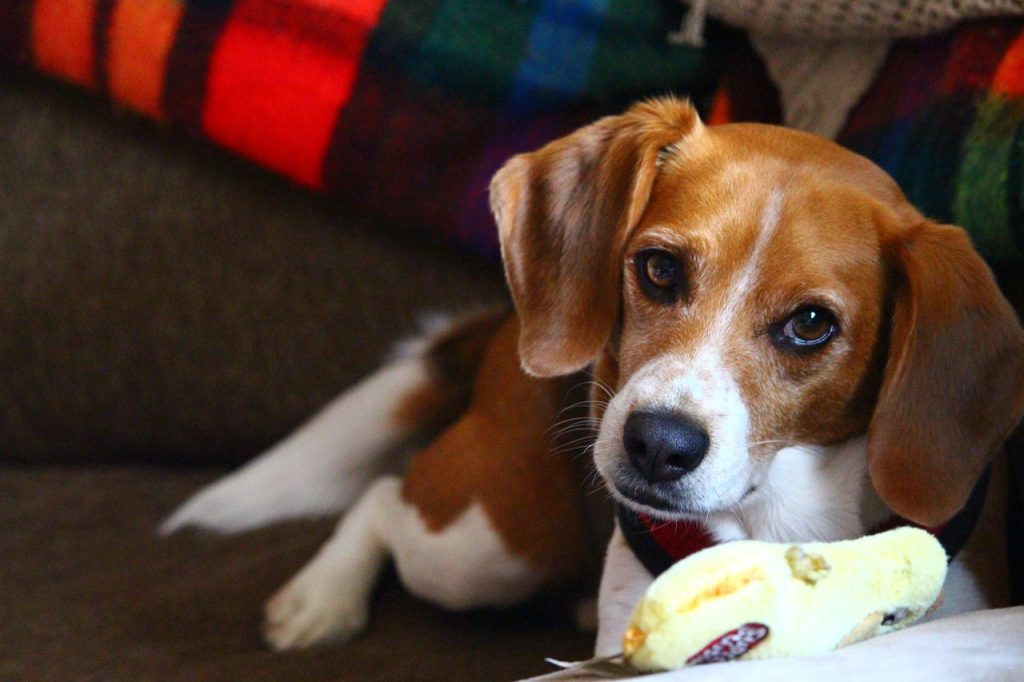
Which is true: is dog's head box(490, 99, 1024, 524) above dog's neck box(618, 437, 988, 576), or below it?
above

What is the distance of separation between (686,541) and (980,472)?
290 millimetres

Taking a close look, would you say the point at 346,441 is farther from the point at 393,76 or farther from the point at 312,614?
the point at 393,76

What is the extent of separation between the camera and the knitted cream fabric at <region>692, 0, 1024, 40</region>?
131 cm

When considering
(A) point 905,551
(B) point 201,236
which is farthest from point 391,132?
(A) point 905,551

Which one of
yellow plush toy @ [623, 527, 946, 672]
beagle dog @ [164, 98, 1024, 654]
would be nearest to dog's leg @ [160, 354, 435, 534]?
beagle dog @ [164, 98, 1024, 654]

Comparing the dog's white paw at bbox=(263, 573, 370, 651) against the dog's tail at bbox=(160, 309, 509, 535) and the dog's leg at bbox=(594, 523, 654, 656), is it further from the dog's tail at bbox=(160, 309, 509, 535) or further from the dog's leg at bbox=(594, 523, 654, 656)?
the dog's leg at bbox=(594, 523, 654, 656)

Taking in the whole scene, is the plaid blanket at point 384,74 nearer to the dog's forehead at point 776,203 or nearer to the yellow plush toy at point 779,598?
the dog's forehead at point 776,203

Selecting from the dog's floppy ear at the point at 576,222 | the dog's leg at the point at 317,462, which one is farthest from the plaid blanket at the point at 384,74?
the dog's floppy ear at the point at 576,222

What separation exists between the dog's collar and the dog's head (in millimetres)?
65

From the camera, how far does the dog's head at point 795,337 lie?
106 centimetres

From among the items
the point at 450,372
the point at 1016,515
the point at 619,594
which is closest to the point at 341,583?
the point at 450,372

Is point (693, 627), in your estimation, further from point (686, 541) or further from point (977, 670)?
point (686, 541)

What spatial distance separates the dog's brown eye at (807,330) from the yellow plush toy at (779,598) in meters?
0.26

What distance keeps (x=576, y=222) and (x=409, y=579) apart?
0.62m
